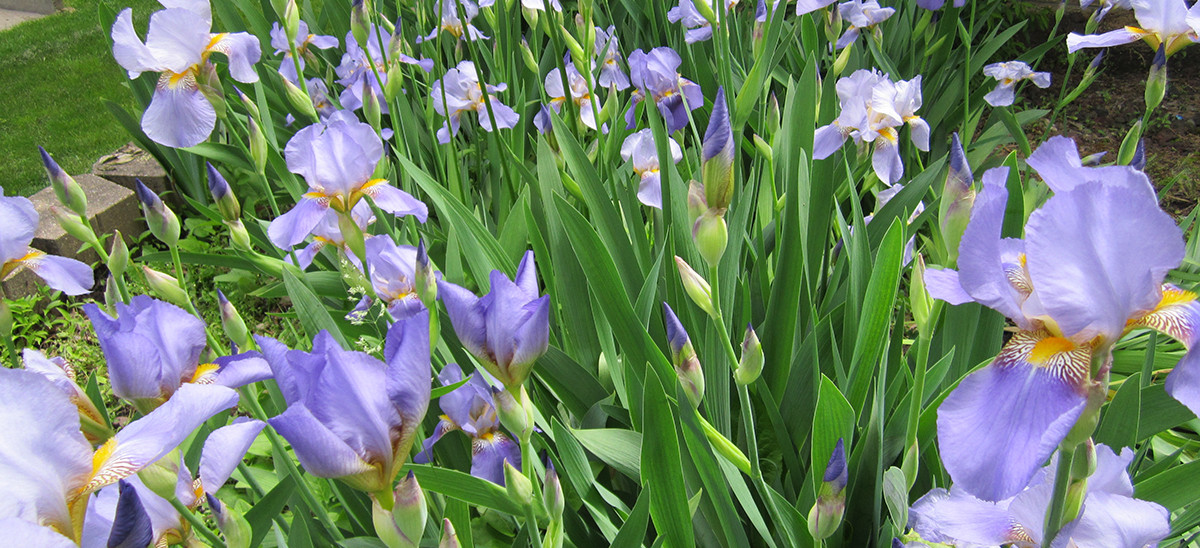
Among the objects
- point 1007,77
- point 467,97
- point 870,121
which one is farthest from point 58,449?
point 1007,77

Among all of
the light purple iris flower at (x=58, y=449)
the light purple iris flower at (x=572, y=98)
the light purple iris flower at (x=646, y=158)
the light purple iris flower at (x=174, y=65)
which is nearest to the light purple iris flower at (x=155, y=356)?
the light purple iris flower at (x=58, y=449)

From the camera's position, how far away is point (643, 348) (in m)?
1.17

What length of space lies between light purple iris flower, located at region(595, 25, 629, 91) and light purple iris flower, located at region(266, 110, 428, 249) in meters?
0.98

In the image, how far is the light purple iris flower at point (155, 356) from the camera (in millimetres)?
762

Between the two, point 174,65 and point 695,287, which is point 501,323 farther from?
point 174,65

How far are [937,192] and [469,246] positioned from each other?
122 centimetres

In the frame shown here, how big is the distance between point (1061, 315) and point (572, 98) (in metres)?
1.56

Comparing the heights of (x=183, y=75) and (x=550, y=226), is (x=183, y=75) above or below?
above

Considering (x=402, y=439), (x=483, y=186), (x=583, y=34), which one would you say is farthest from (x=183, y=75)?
(x=402, y=439)

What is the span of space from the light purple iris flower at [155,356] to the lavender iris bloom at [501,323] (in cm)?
22

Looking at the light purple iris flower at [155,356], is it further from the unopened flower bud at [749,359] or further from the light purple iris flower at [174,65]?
the light purple iris flower at [174,65]

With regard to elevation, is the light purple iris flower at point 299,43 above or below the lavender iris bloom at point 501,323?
below

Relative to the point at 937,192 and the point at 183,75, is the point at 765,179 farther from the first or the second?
the point at 183,75

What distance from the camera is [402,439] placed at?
2.21 feet
